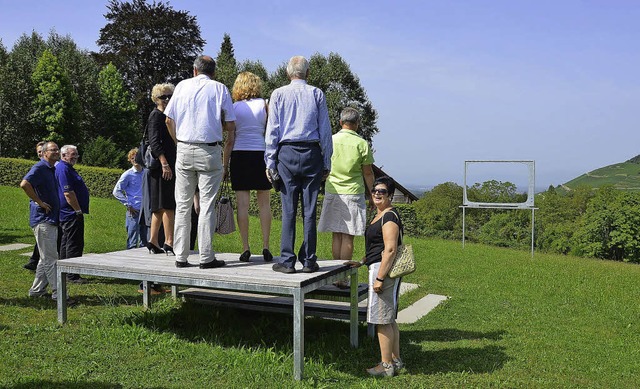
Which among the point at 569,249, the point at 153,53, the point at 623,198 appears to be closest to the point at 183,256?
the point at 569,249

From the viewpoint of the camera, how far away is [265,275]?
512 cm

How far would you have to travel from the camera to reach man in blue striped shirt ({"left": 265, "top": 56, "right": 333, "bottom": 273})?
204 inches

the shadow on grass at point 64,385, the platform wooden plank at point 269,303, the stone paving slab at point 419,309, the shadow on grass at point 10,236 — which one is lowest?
the stone paving slab at point 419,309

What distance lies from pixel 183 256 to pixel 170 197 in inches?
46.6

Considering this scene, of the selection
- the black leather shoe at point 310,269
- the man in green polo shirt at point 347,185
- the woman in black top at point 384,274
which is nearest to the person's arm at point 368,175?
the man in green polo shirt at point 347,185

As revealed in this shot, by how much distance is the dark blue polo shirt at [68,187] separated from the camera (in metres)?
7.79

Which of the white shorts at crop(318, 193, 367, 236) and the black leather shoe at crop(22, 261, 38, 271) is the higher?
the white shorts at crop(318, 193, 367, 236)

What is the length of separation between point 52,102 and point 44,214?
34129mm

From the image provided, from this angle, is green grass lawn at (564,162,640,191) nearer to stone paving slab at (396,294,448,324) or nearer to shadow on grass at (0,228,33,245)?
stone paving slab at (396,294,448,324)

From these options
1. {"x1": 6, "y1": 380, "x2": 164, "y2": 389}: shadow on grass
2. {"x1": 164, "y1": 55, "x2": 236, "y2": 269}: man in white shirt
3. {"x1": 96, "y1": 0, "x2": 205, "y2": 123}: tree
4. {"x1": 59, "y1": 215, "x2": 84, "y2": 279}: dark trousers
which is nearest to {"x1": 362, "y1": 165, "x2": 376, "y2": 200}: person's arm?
{"x1": 164, "y1": 55, "x2": 236, "y2": 269}: man in white shirt

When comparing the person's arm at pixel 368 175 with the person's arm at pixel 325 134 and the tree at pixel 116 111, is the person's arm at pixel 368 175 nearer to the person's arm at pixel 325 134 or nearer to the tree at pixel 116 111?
the person's arm at pixel 325 134

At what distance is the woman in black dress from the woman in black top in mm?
2366

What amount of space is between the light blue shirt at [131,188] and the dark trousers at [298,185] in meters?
4.49

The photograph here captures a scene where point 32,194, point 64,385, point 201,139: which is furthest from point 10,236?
point 64,385
